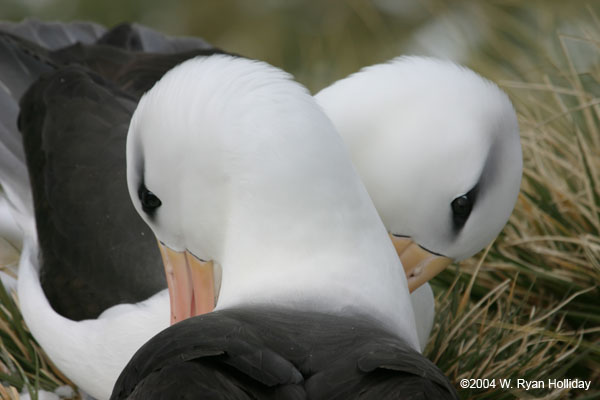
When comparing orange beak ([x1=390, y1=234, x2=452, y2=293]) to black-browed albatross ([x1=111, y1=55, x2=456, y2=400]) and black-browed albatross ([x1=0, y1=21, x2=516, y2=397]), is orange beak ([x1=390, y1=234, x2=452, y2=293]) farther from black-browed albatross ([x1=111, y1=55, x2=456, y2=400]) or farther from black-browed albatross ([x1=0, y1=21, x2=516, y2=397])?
black-browed albatross ([x1=0, y1=21, x2=516, y2=397])

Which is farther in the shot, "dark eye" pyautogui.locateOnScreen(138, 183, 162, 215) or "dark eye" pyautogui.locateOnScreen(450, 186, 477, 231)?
"dark eye" pyautogui.locateOnScreen(450, 186, 477, 231)

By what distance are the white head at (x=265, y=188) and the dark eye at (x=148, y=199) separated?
0.02 meters

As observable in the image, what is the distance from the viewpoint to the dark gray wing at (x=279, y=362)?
2.46 m

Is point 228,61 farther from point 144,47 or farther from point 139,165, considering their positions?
point 144,47

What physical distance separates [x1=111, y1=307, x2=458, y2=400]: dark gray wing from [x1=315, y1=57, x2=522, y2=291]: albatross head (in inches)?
37.2

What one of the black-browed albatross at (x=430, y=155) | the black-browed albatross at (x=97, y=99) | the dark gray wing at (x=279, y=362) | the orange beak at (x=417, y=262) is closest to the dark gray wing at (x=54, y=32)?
the black-browed albatross at (x=97, y=99)

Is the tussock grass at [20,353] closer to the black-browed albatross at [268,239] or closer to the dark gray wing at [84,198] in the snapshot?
the dark gray wing at [84,198]

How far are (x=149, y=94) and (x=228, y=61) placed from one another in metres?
0.28

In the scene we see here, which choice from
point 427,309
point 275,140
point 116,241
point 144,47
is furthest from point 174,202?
point 144,47

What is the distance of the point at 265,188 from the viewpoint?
305 cm

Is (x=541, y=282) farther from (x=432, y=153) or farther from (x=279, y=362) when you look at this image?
(x=279, y=362)

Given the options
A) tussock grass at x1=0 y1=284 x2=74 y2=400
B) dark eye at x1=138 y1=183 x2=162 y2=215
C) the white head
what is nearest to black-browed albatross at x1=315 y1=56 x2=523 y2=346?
the white head

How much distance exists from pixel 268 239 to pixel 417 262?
89 cm

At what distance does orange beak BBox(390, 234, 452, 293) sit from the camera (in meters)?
3.74
